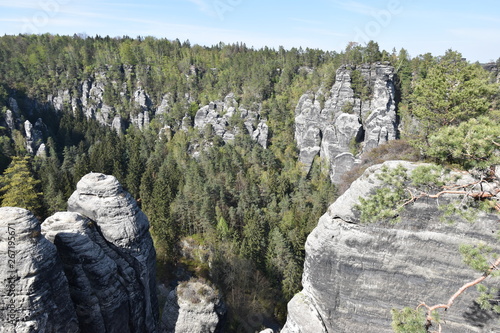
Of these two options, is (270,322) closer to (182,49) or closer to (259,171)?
(259,171)

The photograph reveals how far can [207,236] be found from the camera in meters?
41.4

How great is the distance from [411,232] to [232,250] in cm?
2597

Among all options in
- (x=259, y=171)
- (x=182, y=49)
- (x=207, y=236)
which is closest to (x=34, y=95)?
(x=182, y=49)

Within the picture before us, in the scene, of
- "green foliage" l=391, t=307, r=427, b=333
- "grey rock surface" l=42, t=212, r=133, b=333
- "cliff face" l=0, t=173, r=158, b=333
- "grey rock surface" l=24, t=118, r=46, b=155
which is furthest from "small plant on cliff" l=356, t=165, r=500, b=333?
"grey rock surface" l=24, t=118, r=46, b=155

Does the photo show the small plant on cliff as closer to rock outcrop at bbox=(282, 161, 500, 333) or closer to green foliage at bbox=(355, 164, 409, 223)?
green foliage at bbox=(355, 164, 409, 223)

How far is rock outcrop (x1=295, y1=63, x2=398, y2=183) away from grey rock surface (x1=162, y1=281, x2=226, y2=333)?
43983mm

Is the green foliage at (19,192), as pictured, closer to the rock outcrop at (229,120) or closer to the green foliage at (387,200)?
the green foliage at (387,200)

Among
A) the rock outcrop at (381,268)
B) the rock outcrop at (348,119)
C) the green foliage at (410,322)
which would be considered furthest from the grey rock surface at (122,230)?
the rock outcrop at (348,119)

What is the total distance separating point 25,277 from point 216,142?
6233 cm

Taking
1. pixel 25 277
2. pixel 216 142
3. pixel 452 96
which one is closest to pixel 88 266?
pixel 25 277

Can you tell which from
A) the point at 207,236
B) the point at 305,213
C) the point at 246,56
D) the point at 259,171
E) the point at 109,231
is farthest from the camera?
the point at 246,56

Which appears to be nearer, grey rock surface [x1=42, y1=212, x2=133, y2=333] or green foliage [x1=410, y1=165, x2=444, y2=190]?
green foliage [x1=410, y1=165, x2=444, y2=190]

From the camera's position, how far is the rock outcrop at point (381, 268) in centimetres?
1401

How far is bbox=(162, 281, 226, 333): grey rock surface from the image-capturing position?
2050 centimetres
